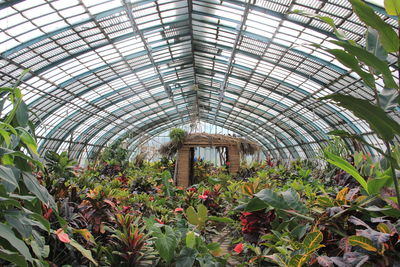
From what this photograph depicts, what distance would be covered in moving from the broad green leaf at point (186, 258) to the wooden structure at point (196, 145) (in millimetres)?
6869

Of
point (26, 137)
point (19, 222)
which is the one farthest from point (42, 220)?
point (26, 137)

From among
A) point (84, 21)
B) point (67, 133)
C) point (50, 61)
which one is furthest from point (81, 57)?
point (67, 133)

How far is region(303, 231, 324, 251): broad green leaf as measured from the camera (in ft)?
4.62

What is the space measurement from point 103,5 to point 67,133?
12.0 metres

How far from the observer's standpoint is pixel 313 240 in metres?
1.42

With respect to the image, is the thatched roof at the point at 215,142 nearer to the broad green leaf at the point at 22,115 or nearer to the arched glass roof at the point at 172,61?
the arched glass roof at the point at 172,61

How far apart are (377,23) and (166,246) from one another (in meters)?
2.03

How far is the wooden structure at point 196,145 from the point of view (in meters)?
9.39

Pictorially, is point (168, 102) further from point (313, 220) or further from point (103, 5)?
point (313, 220)

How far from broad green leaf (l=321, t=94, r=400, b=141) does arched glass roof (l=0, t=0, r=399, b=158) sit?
346cm

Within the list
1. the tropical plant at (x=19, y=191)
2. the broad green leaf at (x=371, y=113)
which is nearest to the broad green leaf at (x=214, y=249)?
the tropical plant at (x=19, y=191)

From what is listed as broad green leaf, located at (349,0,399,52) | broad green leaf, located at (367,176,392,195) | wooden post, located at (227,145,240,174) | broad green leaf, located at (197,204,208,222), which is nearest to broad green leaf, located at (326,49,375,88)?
broad green leaf, located at (349,0,399,52)

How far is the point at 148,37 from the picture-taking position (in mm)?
11867

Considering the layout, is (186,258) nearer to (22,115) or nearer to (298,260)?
(298,260)
